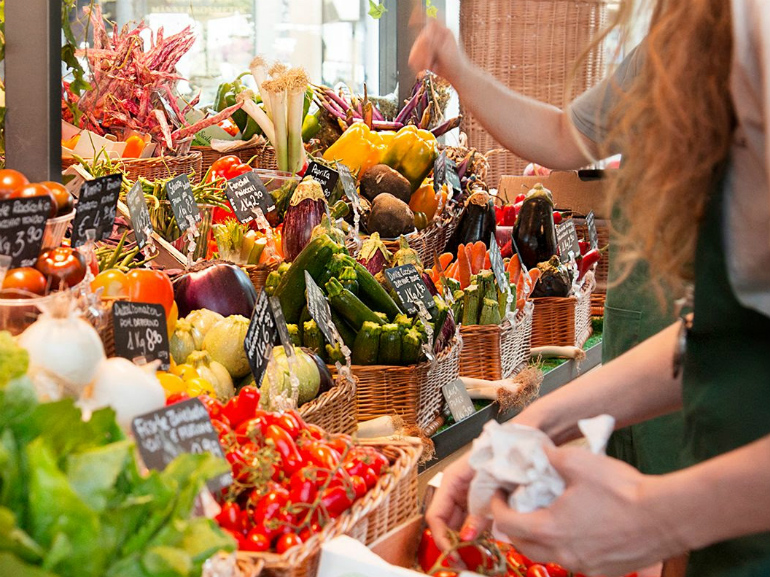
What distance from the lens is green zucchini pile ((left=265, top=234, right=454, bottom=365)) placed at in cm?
256

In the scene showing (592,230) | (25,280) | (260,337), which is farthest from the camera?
(592,230)

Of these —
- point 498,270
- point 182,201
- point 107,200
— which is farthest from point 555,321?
point 107,200

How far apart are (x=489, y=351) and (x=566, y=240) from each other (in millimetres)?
964

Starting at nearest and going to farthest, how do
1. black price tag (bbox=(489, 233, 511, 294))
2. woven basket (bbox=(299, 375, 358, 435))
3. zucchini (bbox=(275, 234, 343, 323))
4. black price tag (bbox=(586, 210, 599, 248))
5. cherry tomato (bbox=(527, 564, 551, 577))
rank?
cherry tomato (bbox=(527, 564, 551, 577)) → woven basket (bbox=(299, 375, 358, 435)) → zucchini (bbox=(275, 234, 343, 323)) → black price tag (bbox=(489, 233, 511, 294)) → black price tag (bbox=(586, 210, 599, 248))

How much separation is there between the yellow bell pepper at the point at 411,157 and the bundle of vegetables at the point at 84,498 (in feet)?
9.58

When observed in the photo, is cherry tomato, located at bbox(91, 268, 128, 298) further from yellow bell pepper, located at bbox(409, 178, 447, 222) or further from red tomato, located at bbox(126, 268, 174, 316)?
yellow bell pepper, located at bbox(409, 178, 447, 222)

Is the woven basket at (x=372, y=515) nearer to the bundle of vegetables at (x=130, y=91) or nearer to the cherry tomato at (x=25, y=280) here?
the cherry tomato at (x=25, y=280)

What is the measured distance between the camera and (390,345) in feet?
8.38

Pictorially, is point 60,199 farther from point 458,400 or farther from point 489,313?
point 489,313

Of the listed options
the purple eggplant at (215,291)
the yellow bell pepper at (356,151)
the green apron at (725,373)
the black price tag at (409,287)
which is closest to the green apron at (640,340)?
the black price tag at (409,287)

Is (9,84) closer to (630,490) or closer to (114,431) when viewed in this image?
(114,431)

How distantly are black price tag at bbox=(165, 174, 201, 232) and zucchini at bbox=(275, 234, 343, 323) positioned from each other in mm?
497

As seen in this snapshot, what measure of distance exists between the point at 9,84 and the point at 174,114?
164 centimetres

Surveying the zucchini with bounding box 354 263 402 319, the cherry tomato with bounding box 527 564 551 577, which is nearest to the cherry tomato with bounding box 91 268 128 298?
the zucchini with bounding box 354 263 402 319
